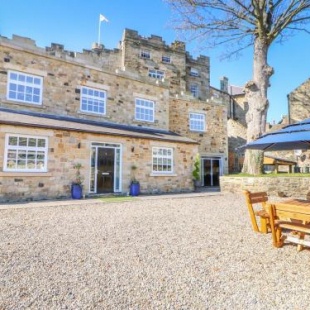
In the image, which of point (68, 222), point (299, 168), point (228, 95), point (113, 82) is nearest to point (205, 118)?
point (113, 82)

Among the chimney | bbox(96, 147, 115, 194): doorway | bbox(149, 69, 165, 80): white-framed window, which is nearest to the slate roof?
bbox(96, 147, 115, 194): doorway

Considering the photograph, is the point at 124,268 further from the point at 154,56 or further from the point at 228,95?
the point at 228,95

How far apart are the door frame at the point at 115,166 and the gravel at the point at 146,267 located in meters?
5.41

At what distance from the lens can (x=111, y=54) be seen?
2325 centimetres

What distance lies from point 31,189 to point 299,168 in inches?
864

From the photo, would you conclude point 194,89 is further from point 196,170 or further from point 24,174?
point 24,174

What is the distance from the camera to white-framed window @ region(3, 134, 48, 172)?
31.5 ft

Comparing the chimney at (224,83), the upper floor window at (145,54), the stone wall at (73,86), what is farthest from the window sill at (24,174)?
the chimney at (224,83)

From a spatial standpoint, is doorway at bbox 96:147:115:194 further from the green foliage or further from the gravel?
the gravel

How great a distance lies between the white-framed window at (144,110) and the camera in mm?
15422


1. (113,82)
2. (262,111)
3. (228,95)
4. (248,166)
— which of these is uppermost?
(228,95)

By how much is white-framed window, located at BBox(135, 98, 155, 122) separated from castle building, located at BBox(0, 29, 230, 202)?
0.06 meters

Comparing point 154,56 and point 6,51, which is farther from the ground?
point 154,56

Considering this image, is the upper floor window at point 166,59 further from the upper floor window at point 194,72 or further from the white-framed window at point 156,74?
the upper floor window at point 194,72
